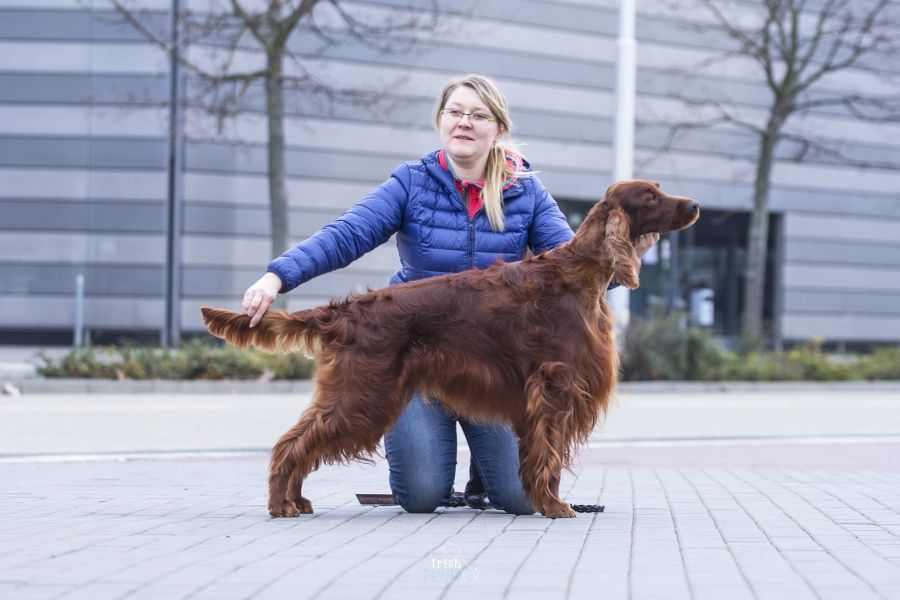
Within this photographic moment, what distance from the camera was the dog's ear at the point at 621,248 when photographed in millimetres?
5023

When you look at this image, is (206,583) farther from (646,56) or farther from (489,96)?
(646,56)

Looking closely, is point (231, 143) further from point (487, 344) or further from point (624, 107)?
point (487, 344)

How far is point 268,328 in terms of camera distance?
199 inches

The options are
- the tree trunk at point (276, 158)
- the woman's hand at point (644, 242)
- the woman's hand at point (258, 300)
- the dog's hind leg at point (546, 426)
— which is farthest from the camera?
the tree trunk at point (276, 158)

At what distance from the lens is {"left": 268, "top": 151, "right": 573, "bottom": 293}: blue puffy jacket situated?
562 centimetres

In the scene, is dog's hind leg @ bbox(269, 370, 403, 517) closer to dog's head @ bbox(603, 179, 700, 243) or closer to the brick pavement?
the brick pavement

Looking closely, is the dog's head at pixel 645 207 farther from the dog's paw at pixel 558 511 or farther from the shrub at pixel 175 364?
the shrub at pixel 175 364

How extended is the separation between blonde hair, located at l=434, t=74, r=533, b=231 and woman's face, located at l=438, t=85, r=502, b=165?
1.2 inches

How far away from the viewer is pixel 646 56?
29.4 meters

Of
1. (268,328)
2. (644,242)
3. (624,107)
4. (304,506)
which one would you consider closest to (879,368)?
(624,107)

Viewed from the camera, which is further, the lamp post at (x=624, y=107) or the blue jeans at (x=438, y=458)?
the lamp post at (x=624, y=107)

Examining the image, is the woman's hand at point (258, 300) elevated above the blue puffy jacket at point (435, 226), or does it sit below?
below

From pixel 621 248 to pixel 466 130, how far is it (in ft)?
3.36

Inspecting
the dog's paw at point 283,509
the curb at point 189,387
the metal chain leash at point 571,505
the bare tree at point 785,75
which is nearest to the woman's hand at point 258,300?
the dog's paw at point 283,509
